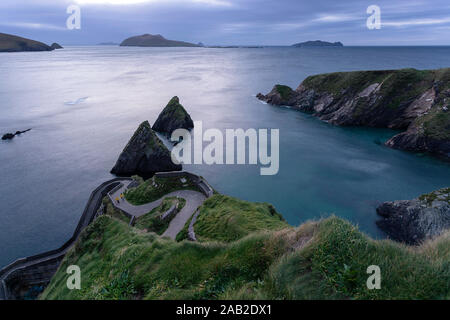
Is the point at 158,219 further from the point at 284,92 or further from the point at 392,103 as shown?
the point at 284,92

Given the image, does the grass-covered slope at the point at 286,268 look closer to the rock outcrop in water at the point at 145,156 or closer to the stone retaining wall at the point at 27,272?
the stone retaining wall at the point at 27,272

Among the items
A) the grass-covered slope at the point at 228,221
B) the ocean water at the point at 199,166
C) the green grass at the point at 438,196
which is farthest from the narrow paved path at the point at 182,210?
the green grass at the point at 438,196

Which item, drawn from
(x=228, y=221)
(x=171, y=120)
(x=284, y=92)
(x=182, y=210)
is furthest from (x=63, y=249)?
(x=284, y=92)

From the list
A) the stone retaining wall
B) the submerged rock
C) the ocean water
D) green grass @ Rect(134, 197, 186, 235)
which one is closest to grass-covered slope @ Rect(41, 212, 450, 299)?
green grass @ Rect(134, 197, 186, 235)

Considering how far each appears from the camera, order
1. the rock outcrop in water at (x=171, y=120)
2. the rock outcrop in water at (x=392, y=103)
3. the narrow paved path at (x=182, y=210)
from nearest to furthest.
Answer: the narrow paved path at (x=182, y=210)
the rock outcrop in water at (x=392, y=103)
the rock outcrop in water at (x=171, y=120)
